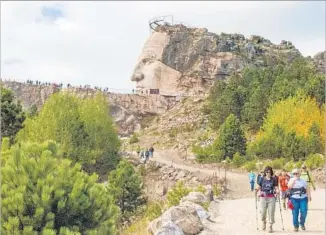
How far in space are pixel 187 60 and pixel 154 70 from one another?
4.31 meters

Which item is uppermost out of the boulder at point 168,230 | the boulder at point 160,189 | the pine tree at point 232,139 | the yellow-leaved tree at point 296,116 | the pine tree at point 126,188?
→ the yellow-leaved tree at point 296,116

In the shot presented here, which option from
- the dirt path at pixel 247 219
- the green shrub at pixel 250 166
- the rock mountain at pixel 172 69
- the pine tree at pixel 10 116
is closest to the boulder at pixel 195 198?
the dirt path at pixel 247 219

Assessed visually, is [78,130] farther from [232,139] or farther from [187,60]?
[187,60]

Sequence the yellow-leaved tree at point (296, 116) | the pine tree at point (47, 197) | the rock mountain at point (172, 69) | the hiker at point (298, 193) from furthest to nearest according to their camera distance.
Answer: the rock mountain at point (172, 69) → the yellow-leaved tree at point (296, 116) → the hiker at point (298, 193) → the pine tree at point (47, 197)

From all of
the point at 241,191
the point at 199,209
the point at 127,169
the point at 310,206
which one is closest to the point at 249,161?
the point at 241,191

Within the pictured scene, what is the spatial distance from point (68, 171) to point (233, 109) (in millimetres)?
40831

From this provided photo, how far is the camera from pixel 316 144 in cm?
3672

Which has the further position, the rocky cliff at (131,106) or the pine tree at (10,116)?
the rocky cliff at (131,106)

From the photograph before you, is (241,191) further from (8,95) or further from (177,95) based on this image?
(177,95)

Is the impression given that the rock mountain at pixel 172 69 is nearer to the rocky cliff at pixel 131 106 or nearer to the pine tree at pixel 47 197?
the rocky cliff at pixel 131 106

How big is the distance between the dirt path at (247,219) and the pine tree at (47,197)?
118 inches

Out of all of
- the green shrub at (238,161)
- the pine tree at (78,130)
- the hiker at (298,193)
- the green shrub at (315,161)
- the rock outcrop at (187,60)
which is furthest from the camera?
the rock outcrop at (187,60)

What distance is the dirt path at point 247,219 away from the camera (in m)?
13.5

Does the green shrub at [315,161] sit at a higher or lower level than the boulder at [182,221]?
higher
